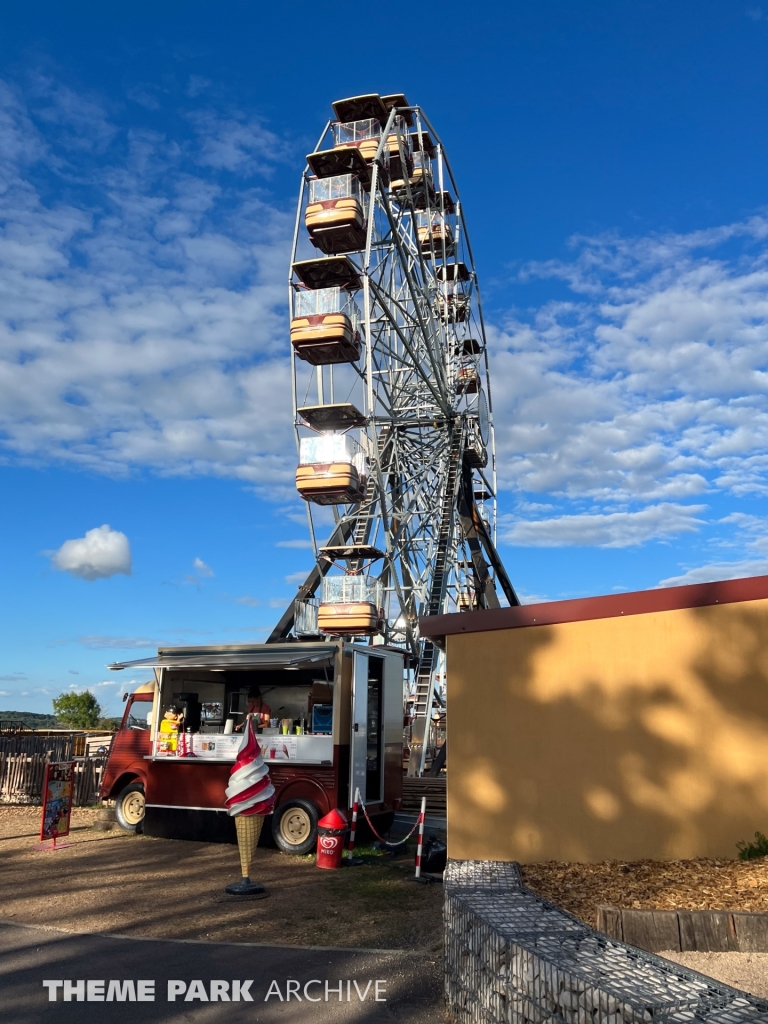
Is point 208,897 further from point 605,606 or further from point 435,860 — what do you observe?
point 605,606

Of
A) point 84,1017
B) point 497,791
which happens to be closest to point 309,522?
point 497,791

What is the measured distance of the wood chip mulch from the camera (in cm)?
600

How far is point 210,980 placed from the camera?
20.9 ft

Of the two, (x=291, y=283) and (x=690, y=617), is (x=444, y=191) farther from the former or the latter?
(x=690, y=617)

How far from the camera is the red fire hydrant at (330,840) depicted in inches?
445

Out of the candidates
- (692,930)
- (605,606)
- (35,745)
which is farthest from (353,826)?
(35,745)

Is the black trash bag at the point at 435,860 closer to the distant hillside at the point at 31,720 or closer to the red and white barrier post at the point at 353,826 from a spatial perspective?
the red and white barrier post at the point at 353,826

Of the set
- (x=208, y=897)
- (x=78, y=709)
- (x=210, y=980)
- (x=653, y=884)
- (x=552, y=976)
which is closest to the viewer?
(x=552, y=976)

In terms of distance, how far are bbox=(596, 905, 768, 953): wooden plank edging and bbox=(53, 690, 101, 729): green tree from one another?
67.2 m

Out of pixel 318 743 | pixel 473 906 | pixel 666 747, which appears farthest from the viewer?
pixel 318 743

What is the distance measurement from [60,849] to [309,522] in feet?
51.9

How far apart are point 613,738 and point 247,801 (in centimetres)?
392

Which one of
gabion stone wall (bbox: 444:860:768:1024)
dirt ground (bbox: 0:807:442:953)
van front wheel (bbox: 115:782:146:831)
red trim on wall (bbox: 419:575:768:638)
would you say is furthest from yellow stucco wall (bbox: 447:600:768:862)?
van front wheel (bbox: 115:782:146:831)

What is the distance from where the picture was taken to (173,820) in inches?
540
